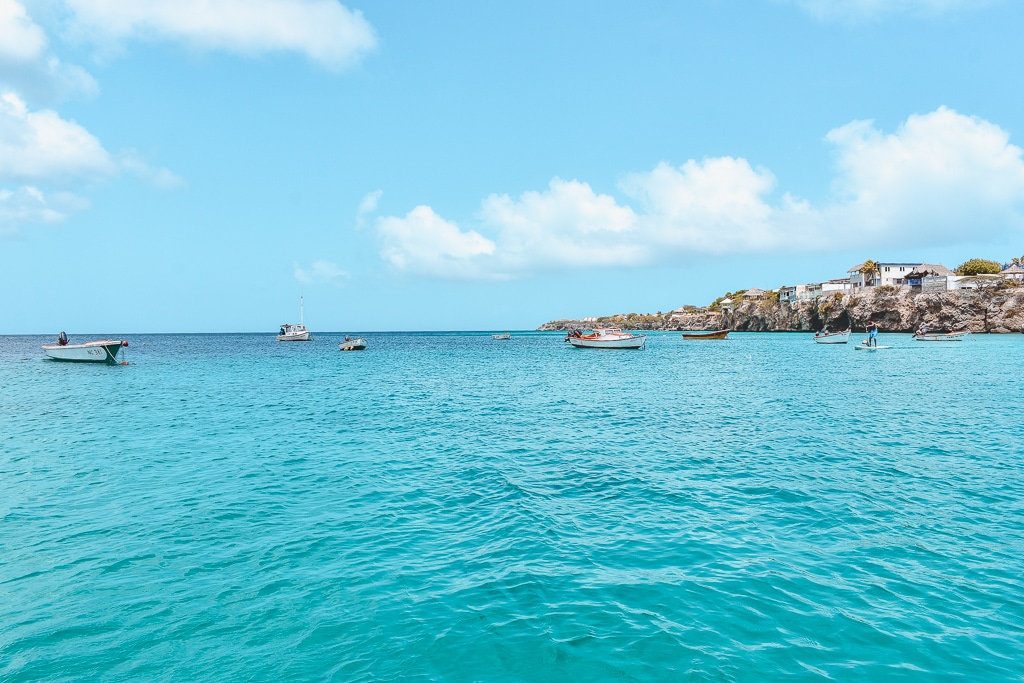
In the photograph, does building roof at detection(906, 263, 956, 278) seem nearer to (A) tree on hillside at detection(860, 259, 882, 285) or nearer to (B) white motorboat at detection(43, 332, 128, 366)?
(A) tree on hillside at detection(860, 259, 882, 285)

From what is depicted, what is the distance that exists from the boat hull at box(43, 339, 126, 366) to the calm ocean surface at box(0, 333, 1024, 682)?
45634 millimetres

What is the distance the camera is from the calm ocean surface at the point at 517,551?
280 inches

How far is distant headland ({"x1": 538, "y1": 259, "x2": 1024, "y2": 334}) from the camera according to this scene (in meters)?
112

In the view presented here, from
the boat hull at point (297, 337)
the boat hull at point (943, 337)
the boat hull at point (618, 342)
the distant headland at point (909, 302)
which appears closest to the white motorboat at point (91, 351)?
the boat hull at point (618, 342)

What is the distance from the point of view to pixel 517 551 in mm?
10430

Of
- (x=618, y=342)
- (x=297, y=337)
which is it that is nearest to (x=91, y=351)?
(x=618, y=342)

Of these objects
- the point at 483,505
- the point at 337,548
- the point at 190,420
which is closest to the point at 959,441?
the point at 483,505

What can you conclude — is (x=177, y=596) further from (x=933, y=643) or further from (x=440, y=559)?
(x=933, y=643)

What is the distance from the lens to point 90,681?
661 cm

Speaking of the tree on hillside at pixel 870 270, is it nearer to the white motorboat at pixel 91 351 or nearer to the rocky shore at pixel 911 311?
the rocky shore at pixel 911 311

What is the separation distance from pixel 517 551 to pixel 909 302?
5608 inches

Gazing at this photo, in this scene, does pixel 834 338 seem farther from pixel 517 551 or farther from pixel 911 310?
pixel 517 551

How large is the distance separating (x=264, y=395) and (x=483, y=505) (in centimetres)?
2781

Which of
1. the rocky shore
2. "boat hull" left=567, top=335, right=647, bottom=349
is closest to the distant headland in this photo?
the rocky shore
